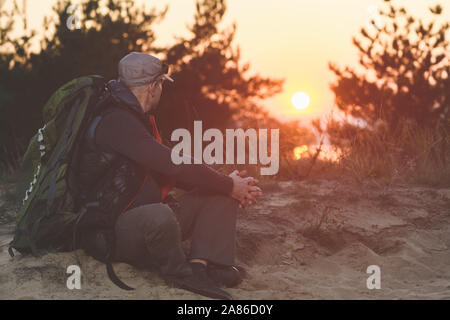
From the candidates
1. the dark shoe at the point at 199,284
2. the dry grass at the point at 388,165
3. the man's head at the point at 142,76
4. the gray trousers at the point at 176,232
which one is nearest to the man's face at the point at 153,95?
the man's head at the point at 142,76

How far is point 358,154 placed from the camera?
20.0ft

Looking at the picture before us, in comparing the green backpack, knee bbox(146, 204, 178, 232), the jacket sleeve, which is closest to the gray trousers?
knee bbox(146, 204, 178, 232)

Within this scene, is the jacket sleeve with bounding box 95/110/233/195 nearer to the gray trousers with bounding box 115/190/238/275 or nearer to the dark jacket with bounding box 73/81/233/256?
the dark jacket with bounding box 73/81/233/256

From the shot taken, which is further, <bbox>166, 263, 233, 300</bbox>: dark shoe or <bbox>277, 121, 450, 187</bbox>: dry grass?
<bbox>277, 121, 450, 187</bbox>: dry grass

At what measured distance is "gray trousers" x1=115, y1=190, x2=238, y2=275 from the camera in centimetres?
286

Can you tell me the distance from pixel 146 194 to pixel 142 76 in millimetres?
679

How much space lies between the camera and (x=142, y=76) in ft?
10.0

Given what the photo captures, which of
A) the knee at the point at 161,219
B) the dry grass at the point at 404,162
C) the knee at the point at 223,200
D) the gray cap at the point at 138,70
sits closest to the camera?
the knee at the point at 161,219

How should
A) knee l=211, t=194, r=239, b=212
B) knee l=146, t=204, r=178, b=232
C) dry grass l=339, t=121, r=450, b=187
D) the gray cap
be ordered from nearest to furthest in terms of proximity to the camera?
knee l=146, t=204, r=178, b=232 < the gray cap < knee l=211, t=194, r=239, b=212 < dry grass l=339, t=121, r=450, b=187

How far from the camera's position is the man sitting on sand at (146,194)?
9.37 feet

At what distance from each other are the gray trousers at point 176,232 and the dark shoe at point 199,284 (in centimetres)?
4

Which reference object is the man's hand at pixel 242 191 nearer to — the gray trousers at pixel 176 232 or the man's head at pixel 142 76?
the gray trousers at pixel 176 232
